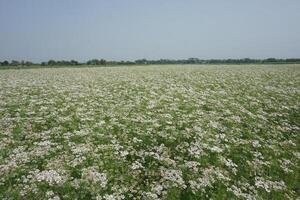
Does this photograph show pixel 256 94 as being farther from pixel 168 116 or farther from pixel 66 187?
pixel 66 187

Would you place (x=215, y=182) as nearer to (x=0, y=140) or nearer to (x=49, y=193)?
(x=49, y=193)

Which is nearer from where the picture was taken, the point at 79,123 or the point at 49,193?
the point at 49,193

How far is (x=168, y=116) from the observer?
18.4 metres

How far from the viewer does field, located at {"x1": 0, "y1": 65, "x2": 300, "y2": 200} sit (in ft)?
33.1

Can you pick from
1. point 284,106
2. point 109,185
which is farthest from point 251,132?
point 109,185

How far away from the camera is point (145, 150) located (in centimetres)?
1308

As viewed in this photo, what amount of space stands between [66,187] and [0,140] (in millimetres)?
5790

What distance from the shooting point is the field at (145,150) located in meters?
10.1

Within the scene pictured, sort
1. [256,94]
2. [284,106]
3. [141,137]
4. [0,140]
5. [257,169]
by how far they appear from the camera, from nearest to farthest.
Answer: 1. [257,169]
2. [0,140]
3. [141,137]
4. [284,106]
5. [256,94]

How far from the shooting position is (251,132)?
16.6 m

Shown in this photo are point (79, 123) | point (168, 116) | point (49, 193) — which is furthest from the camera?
point (168, 116)

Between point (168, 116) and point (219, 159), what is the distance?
6.35m

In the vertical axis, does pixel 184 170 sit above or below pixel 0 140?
below

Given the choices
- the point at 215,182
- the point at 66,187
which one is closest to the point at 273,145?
the point at 215,182
